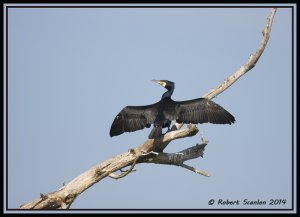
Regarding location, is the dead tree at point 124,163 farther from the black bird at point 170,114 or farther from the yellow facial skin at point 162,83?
the yellow facial skin at point 162,83

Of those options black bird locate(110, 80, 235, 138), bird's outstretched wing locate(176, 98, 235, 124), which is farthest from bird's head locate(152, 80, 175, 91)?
bird's outstretched wing locate(176, 98, 235, 124)

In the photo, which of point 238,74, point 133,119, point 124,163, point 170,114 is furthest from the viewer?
point 238,74

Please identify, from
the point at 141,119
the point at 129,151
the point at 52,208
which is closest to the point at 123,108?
the point at 141,119

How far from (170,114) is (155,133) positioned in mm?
781

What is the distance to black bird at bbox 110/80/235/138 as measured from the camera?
45.0 feet

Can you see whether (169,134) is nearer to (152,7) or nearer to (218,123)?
(218,123)

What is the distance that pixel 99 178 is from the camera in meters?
13.0

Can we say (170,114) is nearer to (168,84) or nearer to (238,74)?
(168,84)

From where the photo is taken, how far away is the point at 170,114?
1362 centimetres

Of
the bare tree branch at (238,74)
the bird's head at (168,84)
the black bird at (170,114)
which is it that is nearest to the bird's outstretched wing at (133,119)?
the black bird at (170,114)

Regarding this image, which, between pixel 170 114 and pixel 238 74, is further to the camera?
pixel 238 74

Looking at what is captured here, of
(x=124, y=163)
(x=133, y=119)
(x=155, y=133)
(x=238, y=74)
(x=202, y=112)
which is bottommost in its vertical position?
(x=124, y=163)

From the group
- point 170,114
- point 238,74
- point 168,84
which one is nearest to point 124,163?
point 170,114

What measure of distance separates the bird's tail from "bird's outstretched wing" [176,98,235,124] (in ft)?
2.29
